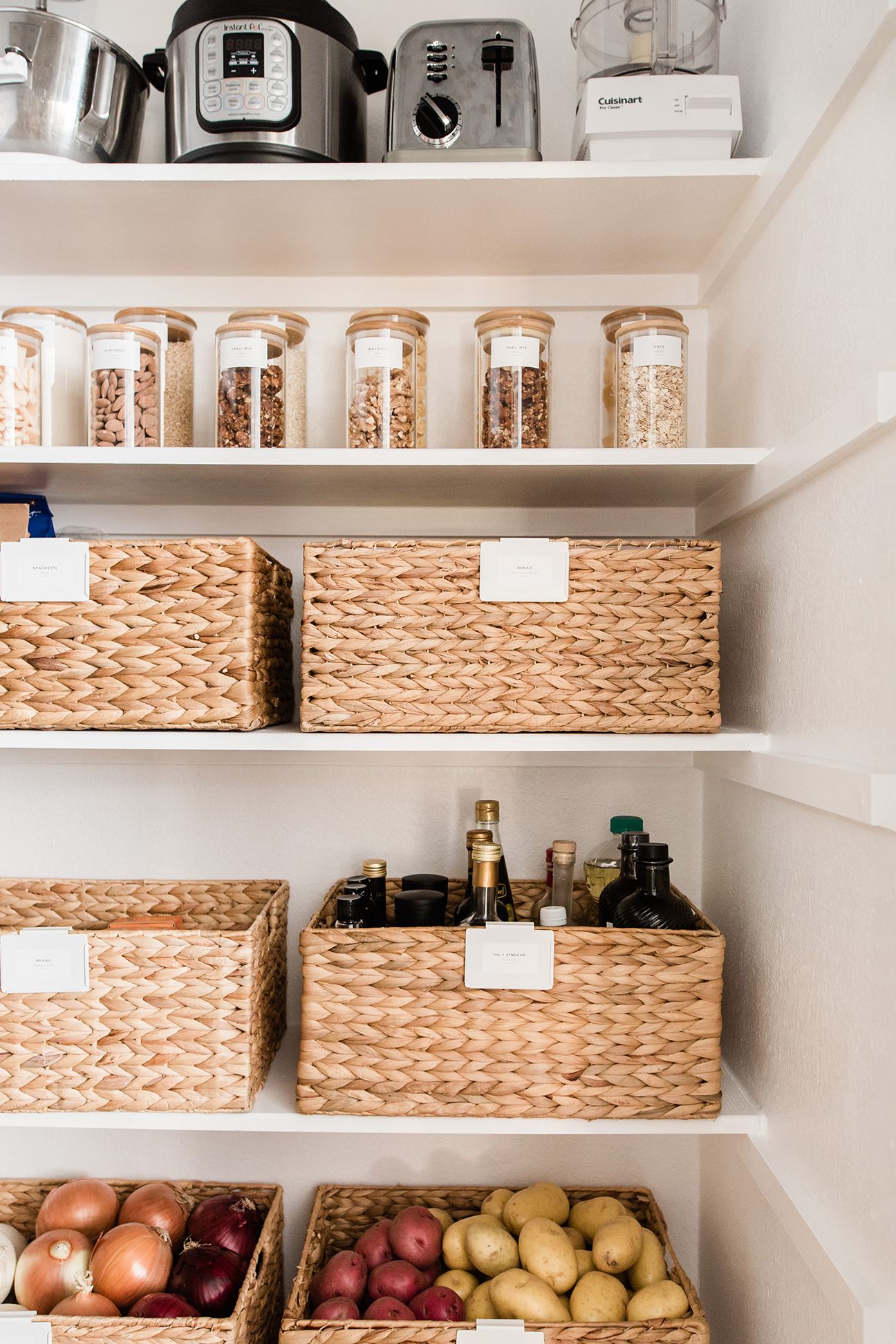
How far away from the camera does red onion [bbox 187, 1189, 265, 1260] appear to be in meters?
1.21

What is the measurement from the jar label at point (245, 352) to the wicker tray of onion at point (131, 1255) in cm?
113

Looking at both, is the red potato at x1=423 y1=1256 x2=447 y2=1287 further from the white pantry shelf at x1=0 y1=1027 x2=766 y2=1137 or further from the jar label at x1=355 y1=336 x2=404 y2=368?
the jar label at x1=355 y1=336 x2=404 y2=368

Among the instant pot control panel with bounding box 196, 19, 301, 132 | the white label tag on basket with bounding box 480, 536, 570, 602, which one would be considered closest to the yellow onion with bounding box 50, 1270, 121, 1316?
the white label tag on basket with bounding box 480, 536, 570, 602

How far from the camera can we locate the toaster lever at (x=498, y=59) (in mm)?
1139

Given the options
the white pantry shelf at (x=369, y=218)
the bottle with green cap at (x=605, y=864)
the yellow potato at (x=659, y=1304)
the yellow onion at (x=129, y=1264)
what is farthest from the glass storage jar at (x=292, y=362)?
the yellow potato at (x=659, y=1304)

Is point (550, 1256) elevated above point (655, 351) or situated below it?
below

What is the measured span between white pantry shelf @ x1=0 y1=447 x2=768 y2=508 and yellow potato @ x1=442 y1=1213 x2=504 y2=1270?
1.01 metres

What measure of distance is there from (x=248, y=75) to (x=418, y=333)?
36cm

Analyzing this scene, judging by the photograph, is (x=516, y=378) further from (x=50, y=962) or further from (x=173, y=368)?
(x=50, y=962)

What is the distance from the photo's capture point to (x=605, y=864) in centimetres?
131

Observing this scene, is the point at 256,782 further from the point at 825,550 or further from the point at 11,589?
the point at 825,550

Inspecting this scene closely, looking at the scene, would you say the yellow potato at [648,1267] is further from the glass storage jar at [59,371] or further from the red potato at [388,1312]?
the glass storage jar at [59,371]

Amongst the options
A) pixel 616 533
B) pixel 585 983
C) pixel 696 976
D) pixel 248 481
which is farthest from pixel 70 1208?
pixel 616 533

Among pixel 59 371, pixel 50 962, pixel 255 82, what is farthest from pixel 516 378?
pixel 50 962
